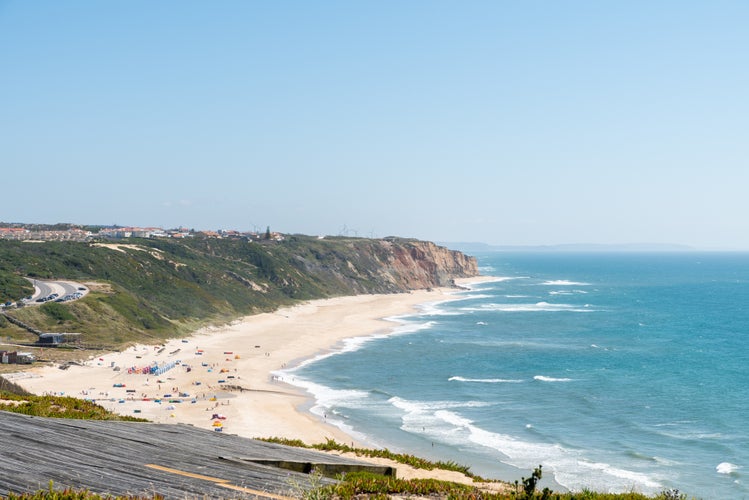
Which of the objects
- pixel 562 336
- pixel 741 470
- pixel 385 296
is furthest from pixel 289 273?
pixel 741 470

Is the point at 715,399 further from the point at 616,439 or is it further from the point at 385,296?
the point at 385,296

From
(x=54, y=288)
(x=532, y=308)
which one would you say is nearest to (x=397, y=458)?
(x=54, y=288)

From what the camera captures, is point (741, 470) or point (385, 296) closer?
point (741, 470)

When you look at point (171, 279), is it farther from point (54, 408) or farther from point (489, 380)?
point (54, 408)

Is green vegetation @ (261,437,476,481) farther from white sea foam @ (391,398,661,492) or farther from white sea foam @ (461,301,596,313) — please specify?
white sea foam @ (461,301,596,313)

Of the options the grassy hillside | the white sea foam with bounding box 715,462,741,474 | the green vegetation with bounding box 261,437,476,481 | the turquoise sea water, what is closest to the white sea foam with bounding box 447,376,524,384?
the turquoise sea water

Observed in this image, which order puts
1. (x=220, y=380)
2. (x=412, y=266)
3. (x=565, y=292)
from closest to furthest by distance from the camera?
(x=220, y=380) < (x=565, y=292) < (x=412, y=266)

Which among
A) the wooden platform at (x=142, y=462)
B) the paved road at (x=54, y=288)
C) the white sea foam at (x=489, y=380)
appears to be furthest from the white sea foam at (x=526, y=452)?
the paved road at (x=54, y=288)
